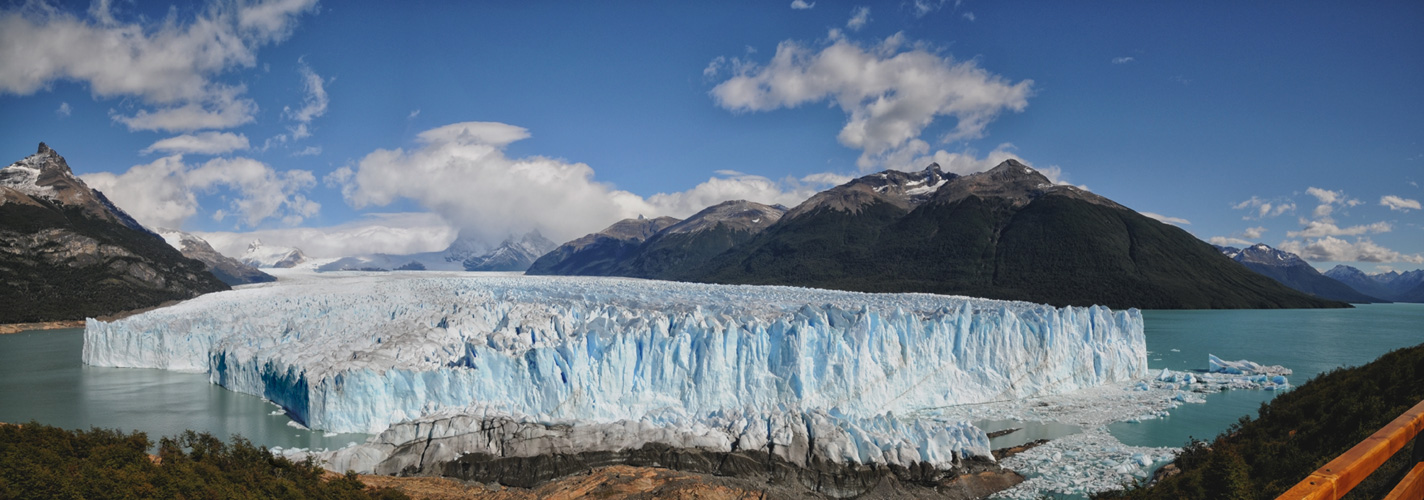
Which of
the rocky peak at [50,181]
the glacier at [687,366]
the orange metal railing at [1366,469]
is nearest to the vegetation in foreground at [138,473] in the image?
the glacier at [687,366]

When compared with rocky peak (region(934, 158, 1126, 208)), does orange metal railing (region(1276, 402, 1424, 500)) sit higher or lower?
lower

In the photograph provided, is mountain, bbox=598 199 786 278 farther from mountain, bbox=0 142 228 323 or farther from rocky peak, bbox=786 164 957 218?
mountain, bbox=0 142 228 323

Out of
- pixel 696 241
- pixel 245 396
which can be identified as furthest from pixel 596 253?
pixel 245 396

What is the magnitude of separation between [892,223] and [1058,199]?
21.6 meters

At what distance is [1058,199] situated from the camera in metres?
82.8

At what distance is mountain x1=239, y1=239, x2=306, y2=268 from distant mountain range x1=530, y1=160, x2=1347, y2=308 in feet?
383

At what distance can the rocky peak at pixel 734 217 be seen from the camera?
132500 millimetres

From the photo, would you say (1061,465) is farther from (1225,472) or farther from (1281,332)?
(1281,332)

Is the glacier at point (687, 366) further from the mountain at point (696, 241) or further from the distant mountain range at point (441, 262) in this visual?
the distant mountain range at point (441, 262)

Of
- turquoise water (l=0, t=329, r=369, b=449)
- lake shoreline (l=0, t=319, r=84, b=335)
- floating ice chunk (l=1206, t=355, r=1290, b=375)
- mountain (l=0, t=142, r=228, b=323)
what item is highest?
mountain (l=0, t=142, r=228, b=323)

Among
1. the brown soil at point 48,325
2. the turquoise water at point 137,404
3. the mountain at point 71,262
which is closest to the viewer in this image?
the turquoise water at point 137,404

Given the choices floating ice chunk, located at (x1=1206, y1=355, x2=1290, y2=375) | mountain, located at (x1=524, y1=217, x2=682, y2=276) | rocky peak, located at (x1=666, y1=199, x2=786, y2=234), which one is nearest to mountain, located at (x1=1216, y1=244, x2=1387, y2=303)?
rocky peak, located at (x1=666, y1=199, x2=786, y2=234)

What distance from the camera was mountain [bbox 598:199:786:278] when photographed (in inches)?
4572

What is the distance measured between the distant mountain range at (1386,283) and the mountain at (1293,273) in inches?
632
